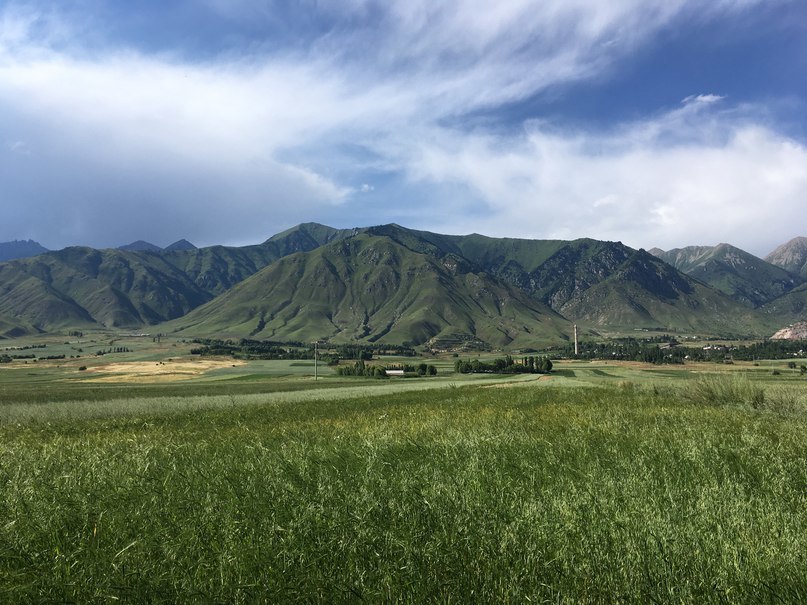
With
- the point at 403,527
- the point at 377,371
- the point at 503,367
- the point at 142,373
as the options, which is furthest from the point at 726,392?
the point at 142,373

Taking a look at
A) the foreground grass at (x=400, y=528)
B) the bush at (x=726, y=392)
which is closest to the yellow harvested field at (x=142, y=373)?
the bush at (x=726, y=392)

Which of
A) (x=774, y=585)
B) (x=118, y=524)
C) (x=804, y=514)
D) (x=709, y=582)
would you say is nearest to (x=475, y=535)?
(x=709, y=582)

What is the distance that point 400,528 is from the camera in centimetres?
614

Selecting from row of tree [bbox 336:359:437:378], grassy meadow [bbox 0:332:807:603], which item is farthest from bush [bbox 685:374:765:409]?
row of tree [bbox 336:359:437:378]

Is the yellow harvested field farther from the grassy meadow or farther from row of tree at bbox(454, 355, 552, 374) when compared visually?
the grassy meadow

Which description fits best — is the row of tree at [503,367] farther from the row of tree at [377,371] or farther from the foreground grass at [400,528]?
the foreground grass at [400,528]

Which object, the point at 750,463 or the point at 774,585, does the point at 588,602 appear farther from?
the point at 750,463

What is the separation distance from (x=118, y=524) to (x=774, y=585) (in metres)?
8.08

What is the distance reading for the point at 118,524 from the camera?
628cm

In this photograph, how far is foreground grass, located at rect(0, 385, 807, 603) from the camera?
4.75 m

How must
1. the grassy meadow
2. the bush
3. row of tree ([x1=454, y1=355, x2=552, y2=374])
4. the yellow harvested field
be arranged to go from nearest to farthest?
the grassy meadow < the bush < the yellow harvested field < row of tree ([x1=454, y1=355, x2=552, y2=374])

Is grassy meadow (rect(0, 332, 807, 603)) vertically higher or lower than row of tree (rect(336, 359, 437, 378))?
higher

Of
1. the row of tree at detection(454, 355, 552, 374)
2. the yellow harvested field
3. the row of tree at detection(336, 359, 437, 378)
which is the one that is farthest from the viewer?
the row of tree at detection(454, 355, 552, 374)

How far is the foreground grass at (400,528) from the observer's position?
475 cm
